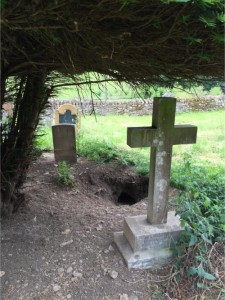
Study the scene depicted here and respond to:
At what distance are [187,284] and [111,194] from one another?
2.28m

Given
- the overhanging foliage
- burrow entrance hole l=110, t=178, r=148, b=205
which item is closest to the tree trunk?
the overhanging foliage

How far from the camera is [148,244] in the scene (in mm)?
2410

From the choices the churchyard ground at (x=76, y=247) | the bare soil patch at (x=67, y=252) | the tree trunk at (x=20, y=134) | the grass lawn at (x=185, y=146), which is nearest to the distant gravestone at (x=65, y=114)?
the grass lawn at (x=185, y=146)

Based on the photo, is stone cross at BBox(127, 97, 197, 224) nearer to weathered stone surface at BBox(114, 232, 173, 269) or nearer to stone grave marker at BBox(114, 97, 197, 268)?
stone grave marker at BBox(114, 97, 197, 268)

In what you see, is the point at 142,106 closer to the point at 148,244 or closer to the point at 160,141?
the point at 160,141

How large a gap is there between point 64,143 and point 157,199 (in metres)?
2.92

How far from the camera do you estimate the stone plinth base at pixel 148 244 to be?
2361 mm

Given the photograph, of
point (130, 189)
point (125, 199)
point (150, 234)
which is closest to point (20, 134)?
point (150, 234)

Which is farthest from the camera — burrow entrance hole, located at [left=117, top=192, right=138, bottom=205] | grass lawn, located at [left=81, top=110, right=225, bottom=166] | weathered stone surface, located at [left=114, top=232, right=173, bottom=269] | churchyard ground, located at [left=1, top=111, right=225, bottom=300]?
grass lawn, located at [left=81, top=110, right=225, bottom=166]

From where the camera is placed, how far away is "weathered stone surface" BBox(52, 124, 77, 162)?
5.04 metres

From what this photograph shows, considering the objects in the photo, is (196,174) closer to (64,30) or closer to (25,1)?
(64,30)

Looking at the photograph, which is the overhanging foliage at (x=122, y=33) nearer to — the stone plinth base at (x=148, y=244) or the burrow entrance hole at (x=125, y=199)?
the stone plinth base at (x=148, y=244)

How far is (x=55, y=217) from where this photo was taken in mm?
3070

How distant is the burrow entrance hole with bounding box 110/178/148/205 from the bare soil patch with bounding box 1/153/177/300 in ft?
1.88
